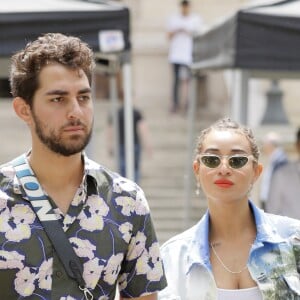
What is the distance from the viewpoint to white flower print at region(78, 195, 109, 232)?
8.96ft

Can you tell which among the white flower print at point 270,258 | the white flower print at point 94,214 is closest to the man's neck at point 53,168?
the white flower print at point 94,214

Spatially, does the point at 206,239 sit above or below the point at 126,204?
below

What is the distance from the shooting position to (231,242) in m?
3.26

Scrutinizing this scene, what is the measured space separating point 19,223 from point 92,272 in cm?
27

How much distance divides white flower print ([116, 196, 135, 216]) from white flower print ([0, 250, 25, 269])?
36 cm

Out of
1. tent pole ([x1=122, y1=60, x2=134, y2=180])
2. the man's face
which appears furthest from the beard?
tent pole ([x1=122, y1=60, x2=134, y2=180])

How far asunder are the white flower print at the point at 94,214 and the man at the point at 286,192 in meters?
4.25

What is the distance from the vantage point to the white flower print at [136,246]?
282cm

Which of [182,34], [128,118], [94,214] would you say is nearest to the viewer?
[94,214]

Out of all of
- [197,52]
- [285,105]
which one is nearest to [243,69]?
[197,52]

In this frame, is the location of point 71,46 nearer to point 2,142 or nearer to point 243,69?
point 243,69

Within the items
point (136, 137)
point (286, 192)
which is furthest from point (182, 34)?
point (286, 192)

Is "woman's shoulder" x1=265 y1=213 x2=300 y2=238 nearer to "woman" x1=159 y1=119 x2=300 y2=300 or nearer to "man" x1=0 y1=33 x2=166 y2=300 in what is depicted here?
"woman" x1=159 y1=119 x2=300 y2=300

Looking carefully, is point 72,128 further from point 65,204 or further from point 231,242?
point 231,242
